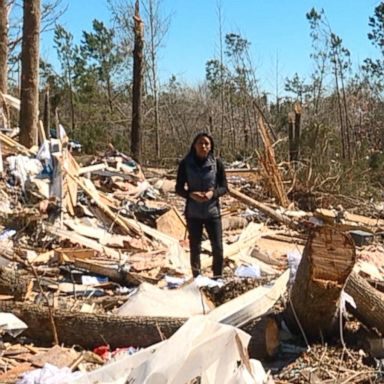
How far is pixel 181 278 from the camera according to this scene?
7598 millimetres

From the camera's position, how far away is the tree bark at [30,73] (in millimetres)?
13492

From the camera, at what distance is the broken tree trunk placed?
201 inches

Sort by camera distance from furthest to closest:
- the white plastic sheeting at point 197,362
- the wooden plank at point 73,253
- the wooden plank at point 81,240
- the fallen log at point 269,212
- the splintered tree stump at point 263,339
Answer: the fallen log at point 269,212 → the wooden plank at point 81,240 → the wooden plank at point 73,253 → the splintered tree stump at point 263,339 → the white plastic sheeting at point 197,362

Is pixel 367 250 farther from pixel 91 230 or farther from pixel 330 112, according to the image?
pixel 330 112

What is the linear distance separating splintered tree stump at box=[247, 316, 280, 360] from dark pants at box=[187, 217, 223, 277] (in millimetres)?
A: 2231

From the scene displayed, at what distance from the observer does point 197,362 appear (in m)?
3.70

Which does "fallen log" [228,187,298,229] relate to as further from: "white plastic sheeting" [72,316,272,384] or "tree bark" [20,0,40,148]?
"white plastic sheeting" [72,316,272,384]

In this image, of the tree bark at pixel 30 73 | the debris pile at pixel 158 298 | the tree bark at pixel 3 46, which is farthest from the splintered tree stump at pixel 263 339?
the tree bark at pixel 3 46

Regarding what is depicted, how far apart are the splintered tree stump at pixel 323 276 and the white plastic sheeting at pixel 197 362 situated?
1.15 meters

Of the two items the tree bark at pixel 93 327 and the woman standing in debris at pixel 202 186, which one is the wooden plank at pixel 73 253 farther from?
the tree bark at pixel 93 327

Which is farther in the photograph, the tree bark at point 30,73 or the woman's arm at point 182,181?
the tree bark at point 30,73

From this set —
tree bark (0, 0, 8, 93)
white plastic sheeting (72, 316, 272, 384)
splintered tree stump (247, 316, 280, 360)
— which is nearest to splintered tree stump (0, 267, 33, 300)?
splintered tree stump (247, 316, 280, 360)

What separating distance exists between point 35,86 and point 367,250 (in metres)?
7.20

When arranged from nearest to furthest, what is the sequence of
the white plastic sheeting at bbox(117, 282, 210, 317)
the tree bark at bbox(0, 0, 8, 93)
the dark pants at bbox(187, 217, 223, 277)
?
the white plastic sheeting at bbox(117, 282, 210, 317) < the dark pants at bbox(187, 217, 223, 277) < the tree bark at bbox(0, 0, 8, 93)
